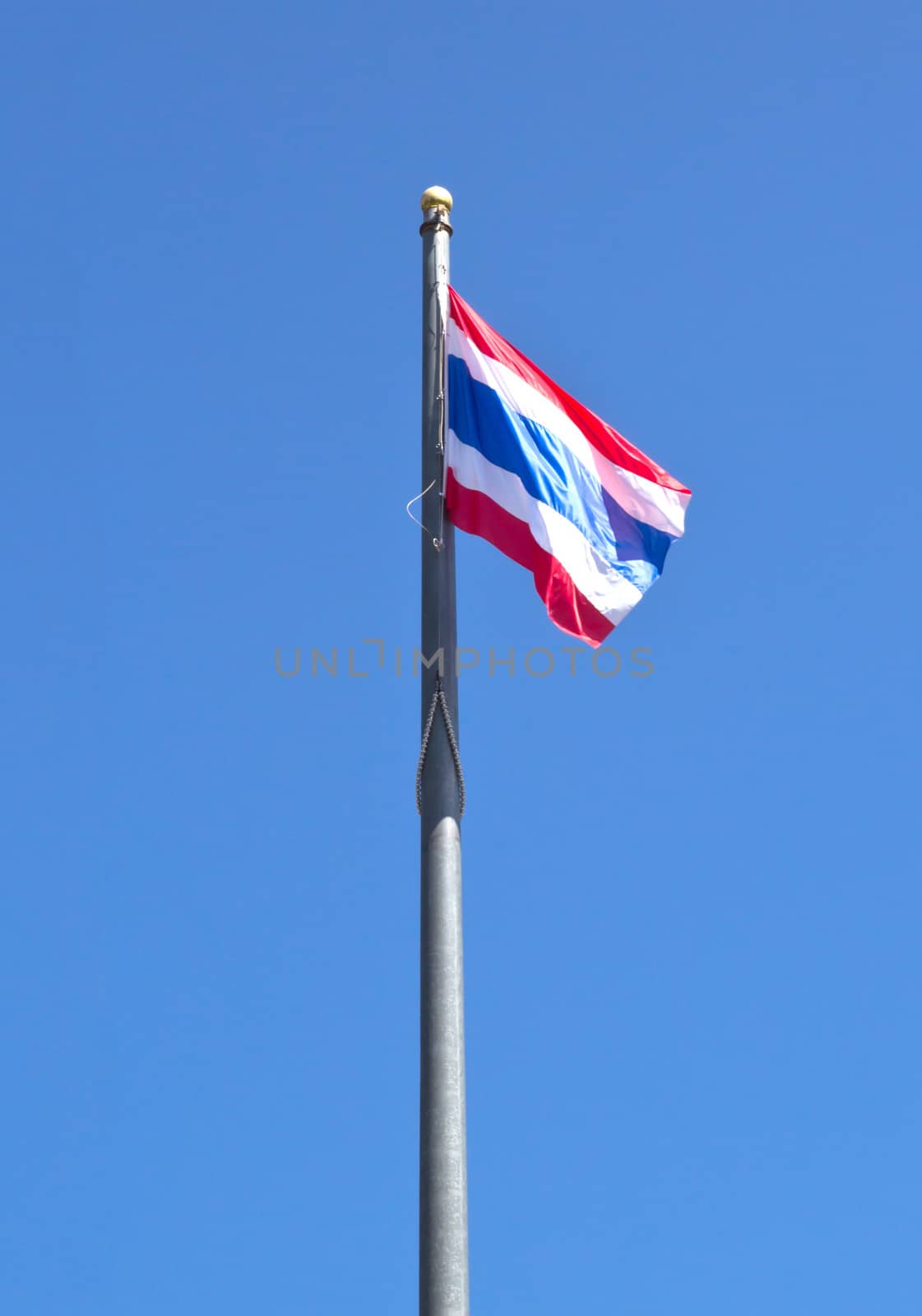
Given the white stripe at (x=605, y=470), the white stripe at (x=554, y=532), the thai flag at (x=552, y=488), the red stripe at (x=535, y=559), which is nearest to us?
the red stripe at (x=535, y=559)

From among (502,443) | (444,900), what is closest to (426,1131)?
(444,900)

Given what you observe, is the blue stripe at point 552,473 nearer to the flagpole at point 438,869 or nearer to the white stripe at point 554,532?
the white stripe at point 554,532

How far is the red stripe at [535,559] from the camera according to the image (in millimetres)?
11234

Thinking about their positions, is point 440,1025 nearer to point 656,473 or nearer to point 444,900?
point 444,900

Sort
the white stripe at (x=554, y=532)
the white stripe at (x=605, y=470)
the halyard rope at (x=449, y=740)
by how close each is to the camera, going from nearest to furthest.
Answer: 1. the halyard rope at (x=449, y=740)
2. the white stripe at (x=554, y=532)
3. the white stripe at (x=605, y=470)

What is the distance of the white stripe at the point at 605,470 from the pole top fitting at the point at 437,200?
1125mm

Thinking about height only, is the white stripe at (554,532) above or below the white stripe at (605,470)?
below

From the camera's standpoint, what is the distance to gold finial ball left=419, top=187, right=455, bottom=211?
459 inches

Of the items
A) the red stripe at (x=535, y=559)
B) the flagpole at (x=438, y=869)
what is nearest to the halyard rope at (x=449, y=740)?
the flagpole at (x=438, y=869)

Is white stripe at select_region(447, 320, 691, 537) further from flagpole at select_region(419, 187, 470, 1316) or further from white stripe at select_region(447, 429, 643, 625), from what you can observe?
flagpole at select_region(419, 187, 470, 1316)

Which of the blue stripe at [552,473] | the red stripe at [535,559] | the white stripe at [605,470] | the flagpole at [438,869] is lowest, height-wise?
the flagpole at [438,869]

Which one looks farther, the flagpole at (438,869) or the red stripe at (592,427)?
the red stripe at (592,427)

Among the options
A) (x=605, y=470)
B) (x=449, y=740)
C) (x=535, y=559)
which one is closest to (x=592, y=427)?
(x=605, y=470)

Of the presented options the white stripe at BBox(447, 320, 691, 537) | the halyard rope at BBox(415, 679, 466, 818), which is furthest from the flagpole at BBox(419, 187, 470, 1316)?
the white stripe at BBox(447, 320, 691, 537)
